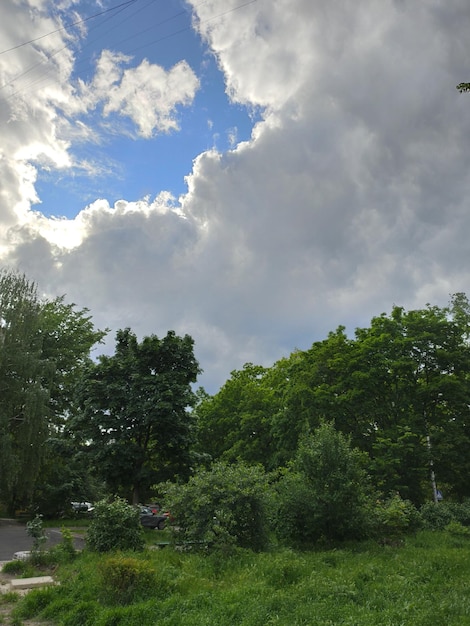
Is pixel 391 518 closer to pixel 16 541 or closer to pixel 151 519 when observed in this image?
pixel 151 519

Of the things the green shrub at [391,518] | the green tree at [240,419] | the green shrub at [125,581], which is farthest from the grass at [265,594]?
the green tree at [240,419]

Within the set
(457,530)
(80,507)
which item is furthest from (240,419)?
(457,530)

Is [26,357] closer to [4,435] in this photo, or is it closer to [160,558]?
[4,435]

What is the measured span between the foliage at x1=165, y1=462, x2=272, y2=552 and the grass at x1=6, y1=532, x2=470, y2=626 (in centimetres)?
94

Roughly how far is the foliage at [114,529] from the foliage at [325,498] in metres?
4.35

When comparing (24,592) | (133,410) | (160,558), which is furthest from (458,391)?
(24,592)

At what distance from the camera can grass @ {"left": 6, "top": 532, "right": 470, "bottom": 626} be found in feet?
22.1

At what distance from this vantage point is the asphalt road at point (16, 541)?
16380 millimetres

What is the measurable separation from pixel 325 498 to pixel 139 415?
817 cm

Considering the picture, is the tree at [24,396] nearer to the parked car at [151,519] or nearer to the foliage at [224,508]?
the parked car at [151,519]

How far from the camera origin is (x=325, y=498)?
1355cm

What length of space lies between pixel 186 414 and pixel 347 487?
26.0 feet

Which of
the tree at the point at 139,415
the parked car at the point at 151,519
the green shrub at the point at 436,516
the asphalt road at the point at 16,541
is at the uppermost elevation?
the tree at the point at 139,415

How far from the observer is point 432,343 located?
23656 millimetres
